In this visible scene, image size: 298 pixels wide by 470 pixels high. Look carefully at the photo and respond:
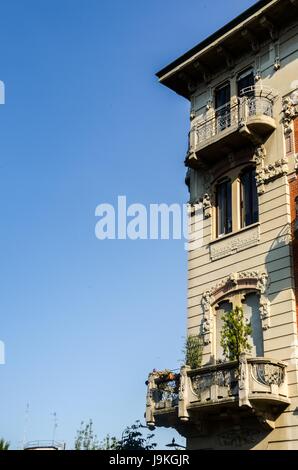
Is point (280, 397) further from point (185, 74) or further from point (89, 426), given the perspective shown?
point (89, 426)

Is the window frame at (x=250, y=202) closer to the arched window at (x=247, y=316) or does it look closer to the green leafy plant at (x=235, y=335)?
the arched window at (x=247, y=316)

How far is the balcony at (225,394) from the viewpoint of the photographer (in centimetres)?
1942

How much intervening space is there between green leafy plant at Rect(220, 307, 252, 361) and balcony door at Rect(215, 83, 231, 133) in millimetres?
A: 7442

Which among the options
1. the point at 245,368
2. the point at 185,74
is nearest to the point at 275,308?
the point at 245,368

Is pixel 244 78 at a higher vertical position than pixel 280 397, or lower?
higher

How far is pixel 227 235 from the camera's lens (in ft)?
77.8

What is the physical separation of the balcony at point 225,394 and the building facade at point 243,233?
0.03 metres

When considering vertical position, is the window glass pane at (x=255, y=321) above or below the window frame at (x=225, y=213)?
below

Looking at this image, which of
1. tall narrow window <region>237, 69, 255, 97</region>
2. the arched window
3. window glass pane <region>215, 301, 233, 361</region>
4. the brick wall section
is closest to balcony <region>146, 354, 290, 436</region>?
the arched window

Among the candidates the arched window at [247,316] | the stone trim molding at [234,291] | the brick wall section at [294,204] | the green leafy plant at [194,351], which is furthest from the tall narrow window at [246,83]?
the green leafy plant at [194,351]

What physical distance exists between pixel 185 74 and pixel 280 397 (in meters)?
14.2

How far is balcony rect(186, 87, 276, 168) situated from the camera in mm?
23347

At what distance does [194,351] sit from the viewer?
23.0 m
